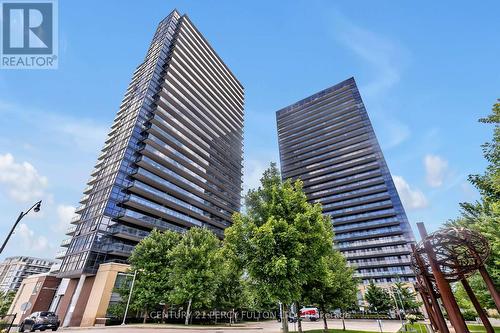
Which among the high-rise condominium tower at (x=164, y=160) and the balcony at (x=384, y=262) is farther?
the balcony at (x=384, y=262)

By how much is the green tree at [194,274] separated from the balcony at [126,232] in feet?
53.3

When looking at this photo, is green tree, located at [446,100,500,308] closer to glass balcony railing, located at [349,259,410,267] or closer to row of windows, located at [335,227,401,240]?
glass balcony railing, located at [349,259,410,267]

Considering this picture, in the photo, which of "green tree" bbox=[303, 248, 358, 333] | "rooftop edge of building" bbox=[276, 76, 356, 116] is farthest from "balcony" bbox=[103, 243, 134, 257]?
"rooftop edge of building" bbox=[276, 76, 356, 116]

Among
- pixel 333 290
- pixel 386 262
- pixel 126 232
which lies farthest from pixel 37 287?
pixel 386 262

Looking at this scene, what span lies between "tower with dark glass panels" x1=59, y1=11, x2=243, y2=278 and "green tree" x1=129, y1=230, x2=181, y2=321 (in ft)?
36.0

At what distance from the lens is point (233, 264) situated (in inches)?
678

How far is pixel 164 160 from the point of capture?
178ft

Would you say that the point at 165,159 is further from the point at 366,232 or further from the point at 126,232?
the point at 366,232

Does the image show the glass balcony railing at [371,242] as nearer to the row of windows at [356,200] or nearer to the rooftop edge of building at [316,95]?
the row of windows at [356,200]

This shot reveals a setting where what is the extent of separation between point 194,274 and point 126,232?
21.1m

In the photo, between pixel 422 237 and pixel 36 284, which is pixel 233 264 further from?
pixel 36 284

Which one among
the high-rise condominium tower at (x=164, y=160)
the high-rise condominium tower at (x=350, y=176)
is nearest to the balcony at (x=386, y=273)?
the high-rise condominium tower at (x=350, y=176)

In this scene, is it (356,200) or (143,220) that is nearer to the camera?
(143,220)

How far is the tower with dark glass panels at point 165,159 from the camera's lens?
42562mm
